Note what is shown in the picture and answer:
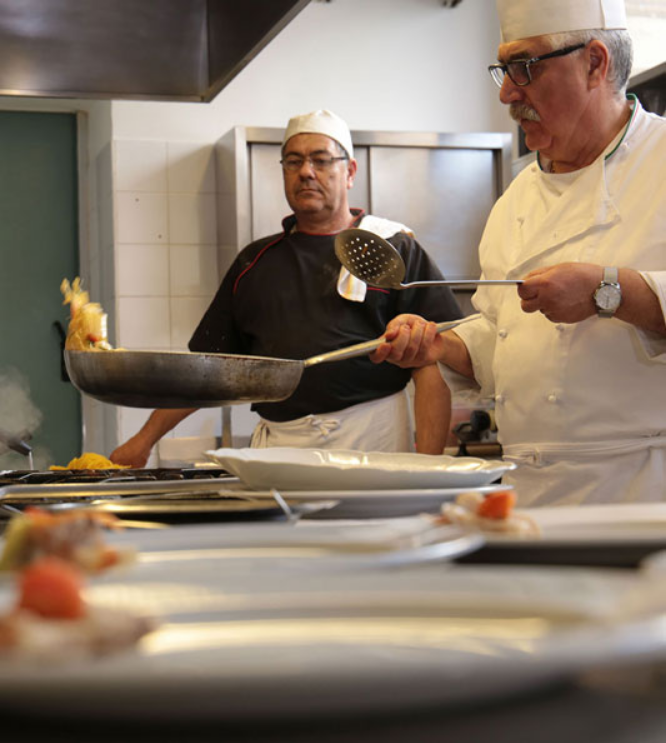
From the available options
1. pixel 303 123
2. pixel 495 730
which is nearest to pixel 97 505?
pixel 495 730

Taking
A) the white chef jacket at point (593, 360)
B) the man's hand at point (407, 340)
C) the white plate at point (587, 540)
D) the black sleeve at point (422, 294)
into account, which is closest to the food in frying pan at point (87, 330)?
the man's hand at point (407, 340)

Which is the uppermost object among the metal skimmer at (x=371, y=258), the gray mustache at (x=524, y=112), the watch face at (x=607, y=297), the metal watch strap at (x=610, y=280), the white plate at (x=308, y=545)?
the gray mustache at (x=524, y=112)

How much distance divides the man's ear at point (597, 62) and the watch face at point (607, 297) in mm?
433

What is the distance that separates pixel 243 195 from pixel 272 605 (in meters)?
3.59

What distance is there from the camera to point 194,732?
347mm

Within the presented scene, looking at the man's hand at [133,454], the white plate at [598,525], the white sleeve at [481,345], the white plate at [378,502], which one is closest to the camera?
the white plate at [598,525]

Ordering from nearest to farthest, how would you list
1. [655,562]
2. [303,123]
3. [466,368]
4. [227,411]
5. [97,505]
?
[655,562] < [97,505] < [466,368] < [303,123] < [227,411]

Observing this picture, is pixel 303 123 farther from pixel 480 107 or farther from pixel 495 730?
pixel 495 730

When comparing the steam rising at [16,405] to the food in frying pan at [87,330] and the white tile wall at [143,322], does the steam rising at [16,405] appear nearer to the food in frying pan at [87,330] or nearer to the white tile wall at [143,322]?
the white tile wall at [143,322]

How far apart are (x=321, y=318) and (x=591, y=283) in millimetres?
1462

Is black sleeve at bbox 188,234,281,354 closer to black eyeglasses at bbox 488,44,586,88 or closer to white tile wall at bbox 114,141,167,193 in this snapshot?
white tile wall at bbox 114,141,167,193

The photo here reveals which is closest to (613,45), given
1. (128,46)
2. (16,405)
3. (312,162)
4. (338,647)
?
(128,46)

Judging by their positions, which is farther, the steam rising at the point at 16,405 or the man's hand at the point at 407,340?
the steam rising at the point at 16,405

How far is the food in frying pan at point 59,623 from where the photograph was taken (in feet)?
1.11
